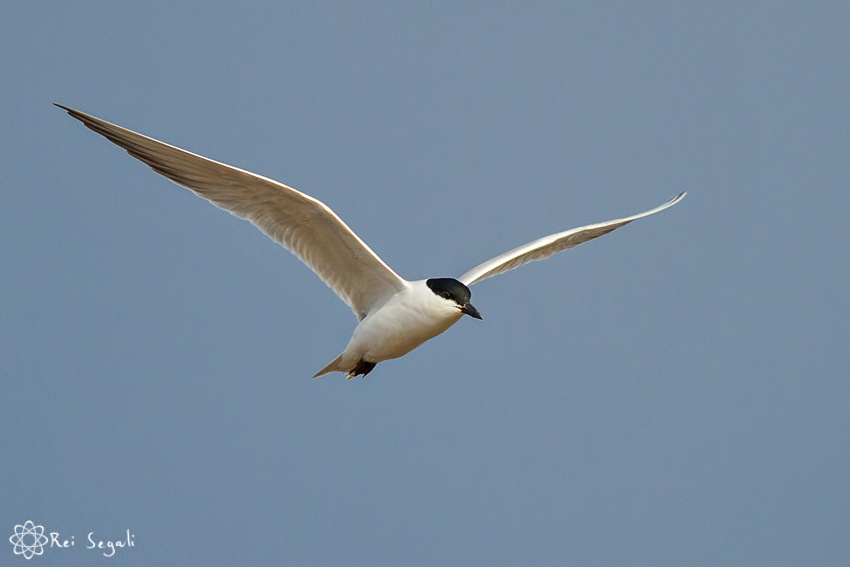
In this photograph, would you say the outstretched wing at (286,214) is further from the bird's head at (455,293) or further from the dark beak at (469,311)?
the dark beak at (469,311)

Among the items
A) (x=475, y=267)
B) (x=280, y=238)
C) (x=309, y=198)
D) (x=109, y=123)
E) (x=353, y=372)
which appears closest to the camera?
(x=109, y=123)

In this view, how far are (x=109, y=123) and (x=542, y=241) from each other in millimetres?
5188

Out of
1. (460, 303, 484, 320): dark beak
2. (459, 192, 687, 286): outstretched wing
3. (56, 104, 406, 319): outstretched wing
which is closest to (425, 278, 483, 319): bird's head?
(460, 303, 484, 320): dark beak

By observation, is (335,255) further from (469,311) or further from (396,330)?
(469,311)

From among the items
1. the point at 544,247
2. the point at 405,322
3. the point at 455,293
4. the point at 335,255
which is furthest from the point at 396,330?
the point at 544,247

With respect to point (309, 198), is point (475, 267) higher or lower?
lower

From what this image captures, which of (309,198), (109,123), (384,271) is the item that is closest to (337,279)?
(384,271)

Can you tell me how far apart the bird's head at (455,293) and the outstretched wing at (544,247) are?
1387 mm

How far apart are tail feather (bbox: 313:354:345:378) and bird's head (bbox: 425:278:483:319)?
1.42m

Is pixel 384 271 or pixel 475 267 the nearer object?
pixel 384 271

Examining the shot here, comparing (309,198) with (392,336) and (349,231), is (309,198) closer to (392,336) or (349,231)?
(349,231)

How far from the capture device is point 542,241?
11773 millimetres

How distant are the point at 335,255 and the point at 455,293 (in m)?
1.28

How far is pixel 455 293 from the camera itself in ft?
32.0
